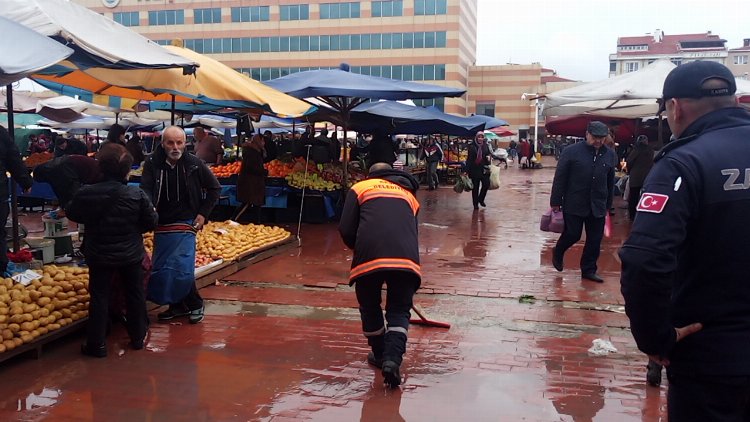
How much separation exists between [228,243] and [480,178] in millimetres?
7821

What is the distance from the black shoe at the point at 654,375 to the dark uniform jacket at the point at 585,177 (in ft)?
9.77

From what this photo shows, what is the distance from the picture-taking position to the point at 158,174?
5.36 metres

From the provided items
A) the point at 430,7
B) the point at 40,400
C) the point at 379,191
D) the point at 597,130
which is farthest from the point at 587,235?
the point at 430,7

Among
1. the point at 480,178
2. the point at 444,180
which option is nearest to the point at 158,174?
the point at 480,178

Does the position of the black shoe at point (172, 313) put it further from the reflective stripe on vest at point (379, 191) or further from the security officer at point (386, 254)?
the reflective stripe on vest at point (379, 191)

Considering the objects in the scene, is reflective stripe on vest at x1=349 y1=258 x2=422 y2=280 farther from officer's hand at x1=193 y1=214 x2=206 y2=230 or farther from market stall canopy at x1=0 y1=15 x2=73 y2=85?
market stall canopy at x1=0 y1=15 x2=73 y2=85

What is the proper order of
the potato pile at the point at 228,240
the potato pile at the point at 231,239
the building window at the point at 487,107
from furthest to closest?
the building window at the point at 487,107
the potato pile at the point at 231,239
the potato pile at the point at 228,240

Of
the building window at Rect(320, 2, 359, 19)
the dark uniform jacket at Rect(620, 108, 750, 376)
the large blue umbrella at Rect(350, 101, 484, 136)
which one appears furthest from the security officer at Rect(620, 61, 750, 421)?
the building window at Rect(320, 2, 359, 19)

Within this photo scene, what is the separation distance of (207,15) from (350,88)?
64.2 metres

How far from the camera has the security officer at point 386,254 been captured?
4.14 meters

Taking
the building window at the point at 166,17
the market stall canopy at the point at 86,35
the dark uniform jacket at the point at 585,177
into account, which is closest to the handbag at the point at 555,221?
the dark uniform jacket at the point at 585,177

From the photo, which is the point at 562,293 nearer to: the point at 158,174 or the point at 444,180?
the point at 158,174

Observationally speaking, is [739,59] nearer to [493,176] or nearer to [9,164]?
[493,176]

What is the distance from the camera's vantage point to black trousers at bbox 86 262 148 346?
471cm
